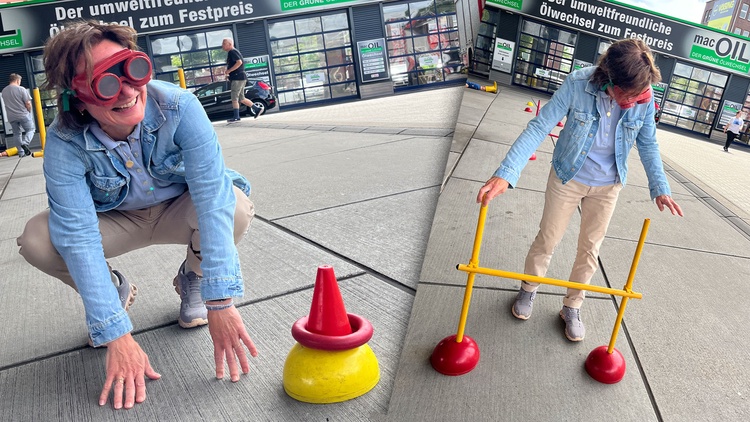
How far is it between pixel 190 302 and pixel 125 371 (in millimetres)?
520

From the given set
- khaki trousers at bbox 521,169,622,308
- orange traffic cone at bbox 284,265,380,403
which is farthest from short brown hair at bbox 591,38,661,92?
orange traffic cone at bbox 284,265,380,403

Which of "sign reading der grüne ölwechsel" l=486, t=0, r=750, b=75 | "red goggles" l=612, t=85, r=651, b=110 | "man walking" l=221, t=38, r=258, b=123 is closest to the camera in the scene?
"red goggles" l=612, t=85, r=651, b=110

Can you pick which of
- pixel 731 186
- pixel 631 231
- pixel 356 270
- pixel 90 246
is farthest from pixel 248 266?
pixel 731 186

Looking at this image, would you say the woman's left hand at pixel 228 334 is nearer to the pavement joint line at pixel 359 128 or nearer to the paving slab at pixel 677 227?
the paving slab at pixel 677 227

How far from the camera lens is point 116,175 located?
178cm

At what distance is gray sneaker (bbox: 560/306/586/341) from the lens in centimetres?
226

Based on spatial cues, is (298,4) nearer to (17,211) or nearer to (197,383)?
(17,211)

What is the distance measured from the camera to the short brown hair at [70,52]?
1.50m

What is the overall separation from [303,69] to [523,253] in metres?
8.48

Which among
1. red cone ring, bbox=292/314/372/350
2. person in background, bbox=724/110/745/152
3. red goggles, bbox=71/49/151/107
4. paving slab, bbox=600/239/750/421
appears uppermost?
red goggles, bbox=71/49/151/107

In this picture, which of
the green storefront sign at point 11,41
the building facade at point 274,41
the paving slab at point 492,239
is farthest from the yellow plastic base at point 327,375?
the green storefront sign at point 11,41

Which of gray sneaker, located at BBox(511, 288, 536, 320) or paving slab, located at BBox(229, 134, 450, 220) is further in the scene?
paving slab, located at BBox(229, 134, 450, 220)

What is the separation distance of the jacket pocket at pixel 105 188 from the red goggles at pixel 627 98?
2.10m

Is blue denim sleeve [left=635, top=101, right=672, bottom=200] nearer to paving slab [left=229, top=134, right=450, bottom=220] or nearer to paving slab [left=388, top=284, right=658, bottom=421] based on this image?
paving slab [left=388, top=284, right=658, bottom=421]
